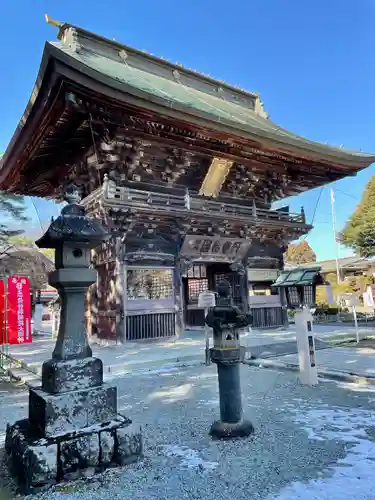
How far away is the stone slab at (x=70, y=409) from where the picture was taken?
2756 millimetres

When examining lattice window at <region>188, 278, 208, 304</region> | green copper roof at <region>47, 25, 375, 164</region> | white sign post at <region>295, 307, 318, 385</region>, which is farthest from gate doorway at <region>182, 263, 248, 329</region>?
white sign post at <region>295, 307, 318, 385</region>

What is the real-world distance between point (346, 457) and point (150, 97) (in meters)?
7.86

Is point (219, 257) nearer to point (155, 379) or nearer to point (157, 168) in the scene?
point (157, 168)

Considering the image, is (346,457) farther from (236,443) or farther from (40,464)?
(40,464)

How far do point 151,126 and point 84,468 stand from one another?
812 cm

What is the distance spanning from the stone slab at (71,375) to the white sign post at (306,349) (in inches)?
136

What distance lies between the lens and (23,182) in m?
12.4

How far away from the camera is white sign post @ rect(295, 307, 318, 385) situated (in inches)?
207

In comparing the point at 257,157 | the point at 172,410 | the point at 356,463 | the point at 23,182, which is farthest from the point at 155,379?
the point at 23,182

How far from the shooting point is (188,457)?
2922 millimetres

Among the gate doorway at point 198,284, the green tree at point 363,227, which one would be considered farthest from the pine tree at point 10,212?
the green tree at point 363,227

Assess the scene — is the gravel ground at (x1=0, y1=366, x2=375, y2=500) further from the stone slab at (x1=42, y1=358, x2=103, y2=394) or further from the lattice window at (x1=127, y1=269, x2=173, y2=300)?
the lattice window at (x1=127, y1=269, x2=173, y2=300)

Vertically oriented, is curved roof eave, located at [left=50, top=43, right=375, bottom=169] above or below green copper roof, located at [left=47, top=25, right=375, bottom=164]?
below

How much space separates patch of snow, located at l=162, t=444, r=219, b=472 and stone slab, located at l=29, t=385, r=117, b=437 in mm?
604
